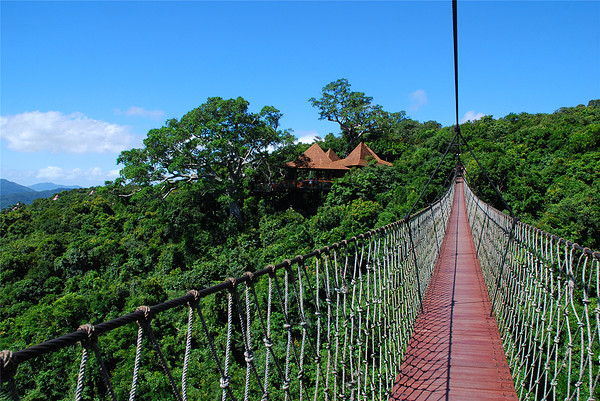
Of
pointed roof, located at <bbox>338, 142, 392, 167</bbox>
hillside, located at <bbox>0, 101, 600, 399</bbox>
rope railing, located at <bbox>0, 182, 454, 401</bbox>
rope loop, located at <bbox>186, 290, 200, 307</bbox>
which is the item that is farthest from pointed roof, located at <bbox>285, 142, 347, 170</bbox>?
rope loop, located at <bbox>186, 290, 200, 307</bbox>

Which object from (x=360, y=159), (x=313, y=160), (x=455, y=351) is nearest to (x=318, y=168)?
(x=313, y=160)

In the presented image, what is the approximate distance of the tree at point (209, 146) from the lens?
1327cm

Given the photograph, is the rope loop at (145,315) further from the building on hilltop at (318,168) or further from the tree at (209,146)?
the building on hilltop at (318,168)

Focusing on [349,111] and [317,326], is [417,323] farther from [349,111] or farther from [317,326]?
[349,111]

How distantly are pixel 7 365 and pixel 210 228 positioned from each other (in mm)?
15217

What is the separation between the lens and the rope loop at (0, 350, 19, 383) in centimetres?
56

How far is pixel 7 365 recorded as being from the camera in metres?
0.56

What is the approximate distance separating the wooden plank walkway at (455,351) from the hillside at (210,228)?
305 inches

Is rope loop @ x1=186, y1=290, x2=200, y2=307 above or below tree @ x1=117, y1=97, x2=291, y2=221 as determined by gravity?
below

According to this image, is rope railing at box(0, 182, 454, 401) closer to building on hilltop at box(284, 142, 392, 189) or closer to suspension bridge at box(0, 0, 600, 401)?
suspension bridge at box(0, 0, 600, 401)

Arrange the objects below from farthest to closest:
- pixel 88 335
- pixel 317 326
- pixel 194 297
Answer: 1. pixel 317 326
2. pixel 194 297
3. pixel 88 335

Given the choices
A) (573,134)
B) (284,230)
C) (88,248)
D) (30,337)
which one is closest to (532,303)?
(284,230)

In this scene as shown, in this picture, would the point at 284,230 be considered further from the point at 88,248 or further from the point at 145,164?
the point at 88,248

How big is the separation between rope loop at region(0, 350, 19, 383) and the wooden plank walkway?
1.65 m
